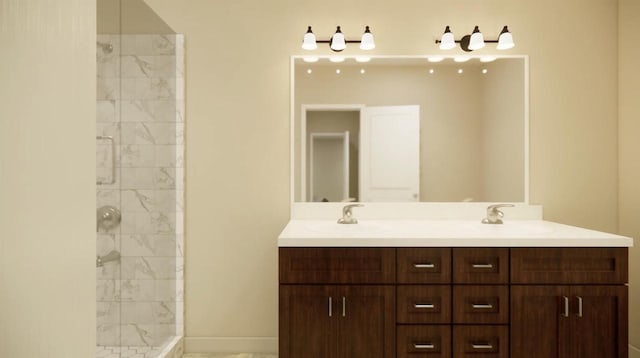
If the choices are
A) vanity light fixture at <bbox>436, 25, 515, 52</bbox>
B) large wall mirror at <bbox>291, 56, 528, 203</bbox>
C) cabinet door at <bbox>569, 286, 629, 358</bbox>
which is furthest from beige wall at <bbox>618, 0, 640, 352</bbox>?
cabinet door at <bbox>569, 286, 629, 358</bbox>

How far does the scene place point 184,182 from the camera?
93.9 inches

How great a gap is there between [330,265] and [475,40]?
156 cm

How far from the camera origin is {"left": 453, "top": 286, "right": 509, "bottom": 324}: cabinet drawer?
5.52ft

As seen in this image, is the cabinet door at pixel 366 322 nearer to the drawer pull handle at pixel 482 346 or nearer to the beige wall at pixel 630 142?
the drawer pull handle at pixel 482 346

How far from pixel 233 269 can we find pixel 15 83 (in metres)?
2.09

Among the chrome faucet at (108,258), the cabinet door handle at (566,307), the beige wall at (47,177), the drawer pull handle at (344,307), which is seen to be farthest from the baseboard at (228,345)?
the beige wall at (47,177)

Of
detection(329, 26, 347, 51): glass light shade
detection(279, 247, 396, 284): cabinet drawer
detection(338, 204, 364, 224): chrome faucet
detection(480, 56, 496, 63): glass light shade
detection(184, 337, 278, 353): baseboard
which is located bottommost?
detection(184, 337, 278, 353): baseboard

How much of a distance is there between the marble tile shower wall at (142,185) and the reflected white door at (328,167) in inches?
31.5

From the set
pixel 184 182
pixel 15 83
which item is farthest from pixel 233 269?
pixel 15 83

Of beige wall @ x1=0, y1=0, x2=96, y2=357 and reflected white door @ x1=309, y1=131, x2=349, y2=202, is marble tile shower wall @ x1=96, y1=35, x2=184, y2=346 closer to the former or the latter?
reflected white door @ x1=309, y1=131, x2=349, y2=202

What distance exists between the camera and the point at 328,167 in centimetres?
238

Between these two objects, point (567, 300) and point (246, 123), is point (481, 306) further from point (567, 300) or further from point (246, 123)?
point (246, 123)

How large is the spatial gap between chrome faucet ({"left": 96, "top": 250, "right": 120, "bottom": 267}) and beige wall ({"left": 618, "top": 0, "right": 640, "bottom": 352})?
2.82m

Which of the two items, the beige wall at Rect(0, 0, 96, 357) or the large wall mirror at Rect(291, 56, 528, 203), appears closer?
the beige wall at Rect(0, 0, 96, 357)
